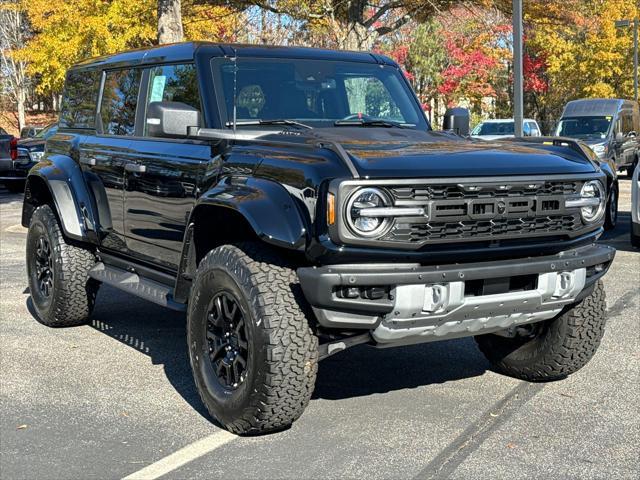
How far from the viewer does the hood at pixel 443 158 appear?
4.27 metres

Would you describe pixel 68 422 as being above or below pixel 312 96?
below

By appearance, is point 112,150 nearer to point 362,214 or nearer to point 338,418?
point 338,418

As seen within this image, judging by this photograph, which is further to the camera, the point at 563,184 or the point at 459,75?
the point at 459,75

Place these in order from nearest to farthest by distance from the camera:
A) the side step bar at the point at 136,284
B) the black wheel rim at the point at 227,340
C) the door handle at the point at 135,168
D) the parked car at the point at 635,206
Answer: the black wheel rim at the point at 227,340, the side step bar at the point at 136,284, the door handle at the point at 135,168, the parked car at the point at 635,206

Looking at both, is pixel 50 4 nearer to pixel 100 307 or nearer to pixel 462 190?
pixel 100 307

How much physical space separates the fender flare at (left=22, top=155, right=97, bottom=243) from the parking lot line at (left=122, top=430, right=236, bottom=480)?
2.39m

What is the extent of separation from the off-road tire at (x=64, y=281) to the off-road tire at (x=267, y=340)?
7.87ft

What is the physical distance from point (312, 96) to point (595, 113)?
21.1m

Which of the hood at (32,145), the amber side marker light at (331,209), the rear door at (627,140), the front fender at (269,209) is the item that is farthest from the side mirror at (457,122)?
the rear door at (627,140)

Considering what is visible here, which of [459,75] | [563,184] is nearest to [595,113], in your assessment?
[459,75]

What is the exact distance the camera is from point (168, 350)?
649 centimetres

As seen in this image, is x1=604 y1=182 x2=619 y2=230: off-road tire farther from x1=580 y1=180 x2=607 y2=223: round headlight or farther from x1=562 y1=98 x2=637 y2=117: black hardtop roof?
x1=562 y1=98 x2=637 y2=117: black hardtop roof

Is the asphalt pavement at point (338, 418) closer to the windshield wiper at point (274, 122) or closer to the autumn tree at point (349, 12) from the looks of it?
the windshield wiper at point (274, 122)

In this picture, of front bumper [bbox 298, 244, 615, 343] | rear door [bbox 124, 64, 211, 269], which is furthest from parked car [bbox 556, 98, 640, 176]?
front bumper [bbox 298, 244, 615, 343]
